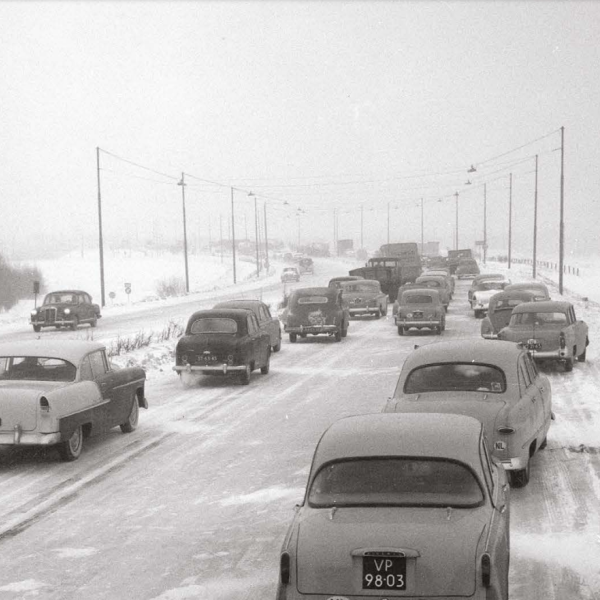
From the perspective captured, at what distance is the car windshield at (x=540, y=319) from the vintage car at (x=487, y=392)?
389 inches

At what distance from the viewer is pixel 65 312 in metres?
39.4

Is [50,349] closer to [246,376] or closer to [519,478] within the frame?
[519,478]

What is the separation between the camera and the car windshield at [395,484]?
638cm

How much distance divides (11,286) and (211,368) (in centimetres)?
6400

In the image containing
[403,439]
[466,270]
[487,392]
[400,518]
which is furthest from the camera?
[466,270]

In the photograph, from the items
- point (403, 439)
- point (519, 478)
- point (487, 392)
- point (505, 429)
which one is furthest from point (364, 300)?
point (403, 439)

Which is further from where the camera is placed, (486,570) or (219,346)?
(219,346)

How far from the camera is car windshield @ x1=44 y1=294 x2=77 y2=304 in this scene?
4022 cm

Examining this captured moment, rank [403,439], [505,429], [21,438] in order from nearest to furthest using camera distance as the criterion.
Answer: [403,439], [505,429], [21,438]

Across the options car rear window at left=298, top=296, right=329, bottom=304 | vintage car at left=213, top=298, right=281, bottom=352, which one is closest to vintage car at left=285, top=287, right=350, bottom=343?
car rear window at left=298, top=296, right=329, bottom=304

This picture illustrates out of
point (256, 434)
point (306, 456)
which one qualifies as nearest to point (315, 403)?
point (256, 434)

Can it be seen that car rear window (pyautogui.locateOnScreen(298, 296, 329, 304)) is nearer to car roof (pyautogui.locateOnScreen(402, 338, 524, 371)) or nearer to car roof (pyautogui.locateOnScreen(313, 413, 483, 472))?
car roof (pyautogui.locateOnScreen(402, 338, 524, 371))

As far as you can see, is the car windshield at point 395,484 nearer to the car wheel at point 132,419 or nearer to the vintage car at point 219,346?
the car wheel at point 132,419

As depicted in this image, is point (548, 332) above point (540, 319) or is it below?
below
